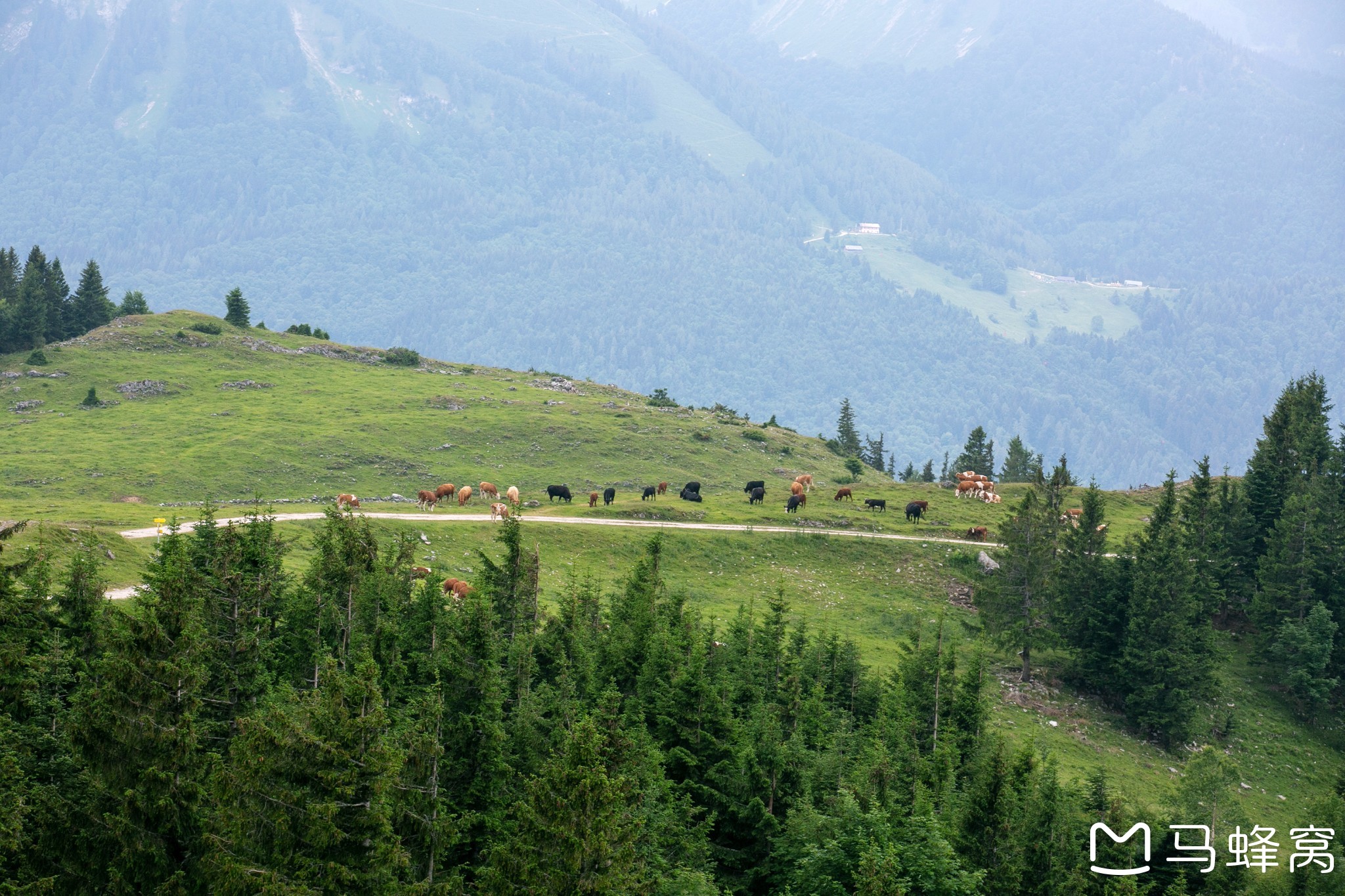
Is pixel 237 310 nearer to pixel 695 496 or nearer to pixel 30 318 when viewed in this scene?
pixel 30 318

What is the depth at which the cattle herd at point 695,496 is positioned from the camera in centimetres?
7288

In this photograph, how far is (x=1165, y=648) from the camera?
62.3m

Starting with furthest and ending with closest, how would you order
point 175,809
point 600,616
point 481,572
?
point 600,616
point 481,572
point 175,809

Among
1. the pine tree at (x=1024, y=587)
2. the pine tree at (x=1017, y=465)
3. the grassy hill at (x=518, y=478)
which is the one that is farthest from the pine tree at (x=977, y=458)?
the pine tree at (x=1024, y=587)

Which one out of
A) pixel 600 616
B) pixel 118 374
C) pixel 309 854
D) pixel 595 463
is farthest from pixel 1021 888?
pixel 118 374

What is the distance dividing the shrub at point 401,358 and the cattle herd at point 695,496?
44.6 metres

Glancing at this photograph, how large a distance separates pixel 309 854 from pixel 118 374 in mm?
91463

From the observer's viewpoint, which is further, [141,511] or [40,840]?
[141,511]

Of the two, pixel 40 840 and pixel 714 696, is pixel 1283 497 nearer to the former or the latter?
pixel 714 696

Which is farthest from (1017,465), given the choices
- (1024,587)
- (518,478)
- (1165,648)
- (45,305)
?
(45,305)

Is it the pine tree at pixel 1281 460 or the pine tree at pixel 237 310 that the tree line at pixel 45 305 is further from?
the pine tree at pixel 1281 460

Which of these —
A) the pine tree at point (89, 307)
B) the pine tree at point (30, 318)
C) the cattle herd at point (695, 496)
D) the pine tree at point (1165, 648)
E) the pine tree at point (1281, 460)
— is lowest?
the pine tree at point (1165, 648)

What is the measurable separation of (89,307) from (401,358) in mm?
34961

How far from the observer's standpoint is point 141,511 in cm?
6425
